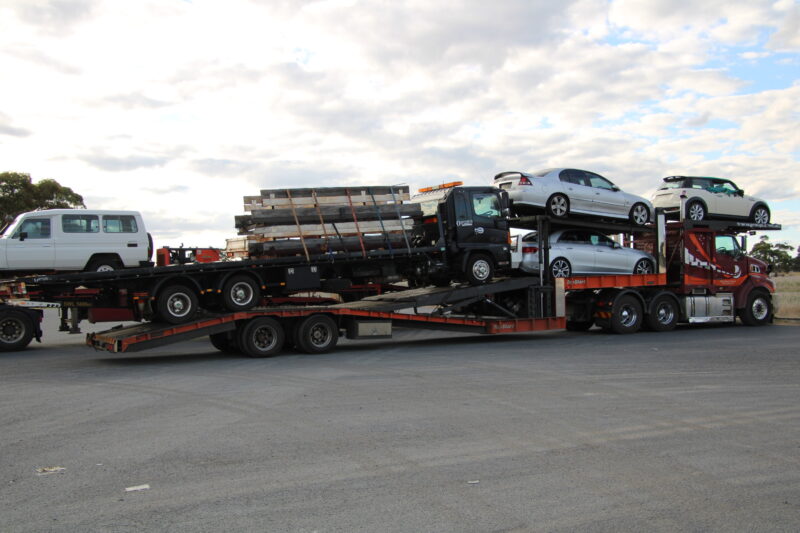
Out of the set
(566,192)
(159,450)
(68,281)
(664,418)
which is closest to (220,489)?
(159,450)

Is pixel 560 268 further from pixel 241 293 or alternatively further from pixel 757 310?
A: pixel 241 293

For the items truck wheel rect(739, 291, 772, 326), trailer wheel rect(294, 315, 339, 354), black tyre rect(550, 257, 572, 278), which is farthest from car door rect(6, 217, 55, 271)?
truck wheel rect(739, 291, 772, 326)

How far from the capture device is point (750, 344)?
14742mm

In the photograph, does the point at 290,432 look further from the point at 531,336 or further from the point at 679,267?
the point at 679,267

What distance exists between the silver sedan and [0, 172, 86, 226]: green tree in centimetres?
2491

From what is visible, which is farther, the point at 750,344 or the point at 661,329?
the point at 661,329

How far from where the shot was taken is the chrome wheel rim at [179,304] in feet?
43.9

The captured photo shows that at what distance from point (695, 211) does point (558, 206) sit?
472 centimetres

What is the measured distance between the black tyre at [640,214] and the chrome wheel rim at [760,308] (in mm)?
4474

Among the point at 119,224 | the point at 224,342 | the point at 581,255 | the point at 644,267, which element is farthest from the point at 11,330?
the point at 644,267

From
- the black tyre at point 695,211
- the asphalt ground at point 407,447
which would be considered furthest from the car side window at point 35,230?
the black tyre at point 695,211

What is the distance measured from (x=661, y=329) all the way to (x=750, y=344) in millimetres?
3452

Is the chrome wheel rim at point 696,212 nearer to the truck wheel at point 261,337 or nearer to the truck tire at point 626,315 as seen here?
the truck tire at point 626,315

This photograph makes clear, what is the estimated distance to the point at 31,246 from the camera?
47.4 feet
